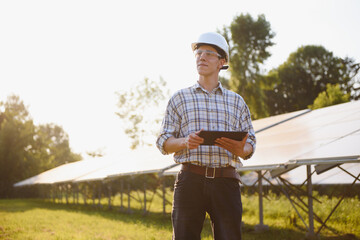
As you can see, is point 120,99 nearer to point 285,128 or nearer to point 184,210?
point 285,128

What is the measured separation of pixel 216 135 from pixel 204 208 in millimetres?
533

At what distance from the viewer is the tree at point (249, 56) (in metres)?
25.3

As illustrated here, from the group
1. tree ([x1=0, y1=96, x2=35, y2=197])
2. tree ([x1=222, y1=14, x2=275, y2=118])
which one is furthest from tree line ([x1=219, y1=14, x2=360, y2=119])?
tree ([x1=0, y1=96, x2=35, y2=197])

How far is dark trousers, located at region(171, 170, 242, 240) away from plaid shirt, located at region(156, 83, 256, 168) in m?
0.15

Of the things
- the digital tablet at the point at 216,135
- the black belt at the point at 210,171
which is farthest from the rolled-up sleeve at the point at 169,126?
the digital tablet at the point at 216,135

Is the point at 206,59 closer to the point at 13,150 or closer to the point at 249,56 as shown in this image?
the point at 249,56

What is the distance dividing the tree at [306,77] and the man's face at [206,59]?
32.7 m

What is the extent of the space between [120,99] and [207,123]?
3753 centimetres

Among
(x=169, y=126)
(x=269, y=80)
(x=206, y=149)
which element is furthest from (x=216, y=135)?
(x=269, y=80)

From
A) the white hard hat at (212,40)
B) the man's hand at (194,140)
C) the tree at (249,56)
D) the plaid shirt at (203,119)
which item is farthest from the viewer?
the tree at (249,56)

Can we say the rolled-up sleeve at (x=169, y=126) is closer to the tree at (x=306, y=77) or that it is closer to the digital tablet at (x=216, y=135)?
the digital tablet at (x=216, y=135)

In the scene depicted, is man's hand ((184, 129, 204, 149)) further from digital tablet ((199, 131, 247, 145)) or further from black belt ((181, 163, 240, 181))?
black belt ((181, 163, 240, 181))

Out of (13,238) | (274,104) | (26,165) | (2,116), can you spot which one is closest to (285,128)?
(13,238)

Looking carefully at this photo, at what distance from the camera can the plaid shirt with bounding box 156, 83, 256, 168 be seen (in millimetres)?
2557
